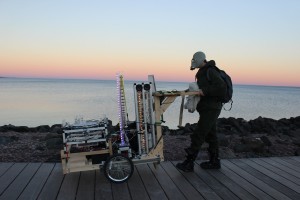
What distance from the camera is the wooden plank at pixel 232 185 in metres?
4.67

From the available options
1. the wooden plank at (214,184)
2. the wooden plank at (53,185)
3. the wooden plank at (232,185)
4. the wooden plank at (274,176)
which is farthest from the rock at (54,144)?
the wooden plank at (274,176)

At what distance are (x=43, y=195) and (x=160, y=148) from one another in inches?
71.6

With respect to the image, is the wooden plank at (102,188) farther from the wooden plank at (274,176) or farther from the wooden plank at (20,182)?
the wooden plank at (274,176)

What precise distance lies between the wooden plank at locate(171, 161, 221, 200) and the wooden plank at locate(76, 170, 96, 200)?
55.3 inches

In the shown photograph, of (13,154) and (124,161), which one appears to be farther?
(13,154)

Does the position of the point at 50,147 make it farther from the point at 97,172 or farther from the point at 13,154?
the point at 97,172

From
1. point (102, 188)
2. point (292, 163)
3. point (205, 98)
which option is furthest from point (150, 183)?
point (292, 163)

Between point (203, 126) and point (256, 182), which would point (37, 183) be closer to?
point (203, 126)

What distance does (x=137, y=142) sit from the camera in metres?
5.42

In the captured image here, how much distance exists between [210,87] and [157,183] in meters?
1.60

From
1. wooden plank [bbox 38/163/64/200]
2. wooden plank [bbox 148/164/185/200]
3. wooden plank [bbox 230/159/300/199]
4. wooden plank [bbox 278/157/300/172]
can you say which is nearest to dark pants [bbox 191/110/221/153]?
wooden plank [bbox 148/164/185/200]

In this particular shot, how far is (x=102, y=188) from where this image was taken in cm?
480

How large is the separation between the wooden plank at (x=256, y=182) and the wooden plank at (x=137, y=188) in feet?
5.40

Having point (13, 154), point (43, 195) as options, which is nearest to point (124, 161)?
point (43, 195)
